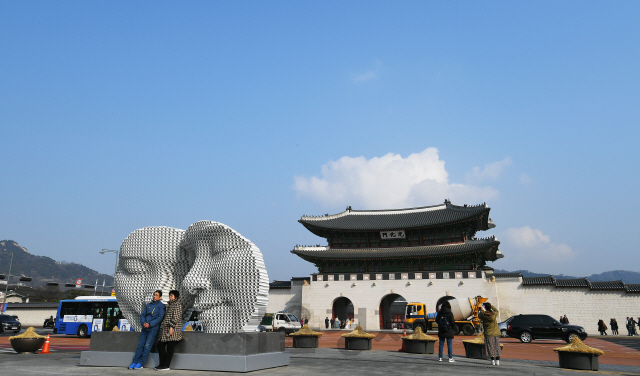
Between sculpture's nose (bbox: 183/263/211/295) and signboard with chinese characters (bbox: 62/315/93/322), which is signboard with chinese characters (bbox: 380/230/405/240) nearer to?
signboard with chinese characters (bbox: 62/315/93/322)

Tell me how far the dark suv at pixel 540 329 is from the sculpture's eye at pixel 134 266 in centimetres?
1757

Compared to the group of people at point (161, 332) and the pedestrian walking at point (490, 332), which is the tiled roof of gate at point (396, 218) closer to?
the pedestrian walking at point (490, 332)

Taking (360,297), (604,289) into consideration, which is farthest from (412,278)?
(604,289)

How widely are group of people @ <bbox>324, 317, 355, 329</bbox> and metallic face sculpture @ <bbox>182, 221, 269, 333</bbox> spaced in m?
26.3

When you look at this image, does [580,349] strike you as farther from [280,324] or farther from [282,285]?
[282,285]

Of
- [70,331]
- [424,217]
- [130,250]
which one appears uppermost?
[424,217]

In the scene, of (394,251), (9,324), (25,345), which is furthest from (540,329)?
(9,324)

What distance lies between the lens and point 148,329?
8.23 m

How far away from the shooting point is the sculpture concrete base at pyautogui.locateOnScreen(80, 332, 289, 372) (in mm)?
8038

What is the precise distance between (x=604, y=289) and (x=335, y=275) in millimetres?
19934

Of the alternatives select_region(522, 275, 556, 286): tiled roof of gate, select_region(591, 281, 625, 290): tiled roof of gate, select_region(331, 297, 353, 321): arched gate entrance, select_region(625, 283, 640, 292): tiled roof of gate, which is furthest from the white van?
select_region(625, 283, 640, 292): tiled roof of gate

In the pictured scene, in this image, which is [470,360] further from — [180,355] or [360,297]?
[360,297]

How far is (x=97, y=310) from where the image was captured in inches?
964

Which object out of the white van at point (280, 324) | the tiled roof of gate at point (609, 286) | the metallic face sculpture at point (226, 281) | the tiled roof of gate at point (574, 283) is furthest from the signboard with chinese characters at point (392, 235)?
the metallic face sculpture at point (226, 281)
